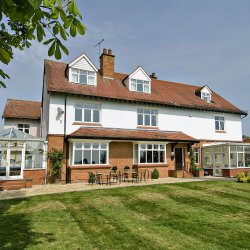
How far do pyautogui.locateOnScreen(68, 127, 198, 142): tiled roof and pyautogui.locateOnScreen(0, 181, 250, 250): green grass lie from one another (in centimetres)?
547

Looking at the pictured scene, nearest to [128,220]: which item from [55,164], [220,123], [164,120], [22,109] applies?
[55,164]

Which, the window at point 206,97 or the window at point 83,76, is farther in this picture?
the window at point 206,97

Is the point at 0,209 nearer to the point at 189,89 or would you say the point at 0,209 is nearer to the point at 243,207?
the point at 243,207

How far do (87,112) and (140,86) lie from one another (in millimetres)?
6345

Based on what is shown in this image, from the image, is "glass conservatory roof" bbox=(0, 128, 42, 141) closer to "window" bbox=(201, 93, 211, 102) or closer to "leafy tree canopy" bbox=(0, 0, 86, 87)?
"leafy tree canopy" bbox=(0, 0, 86, 87)

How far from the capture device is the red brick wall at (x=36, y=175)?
55.9 feet

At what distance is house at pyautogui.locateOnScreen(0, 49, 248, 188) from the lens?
60.1 feet

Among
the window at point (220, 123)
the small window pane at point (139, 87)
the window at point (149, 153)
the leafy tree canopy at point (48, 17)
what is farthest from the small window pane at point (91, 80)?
the leafy tree canopy at point (48, 17)

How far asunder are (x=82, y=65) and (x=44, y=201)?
1272 centimetres

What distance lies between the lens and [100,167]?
60.8ft

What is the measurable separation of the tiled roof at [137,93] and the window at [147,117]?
986mm

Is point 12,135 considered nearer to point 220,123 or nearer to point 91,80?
point 91,80

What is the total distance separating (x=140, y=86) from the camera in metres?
23.5

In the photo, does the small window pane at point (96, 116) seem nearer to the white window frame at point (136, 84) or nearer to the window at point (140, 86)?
the white window frame at point (136, 84)
